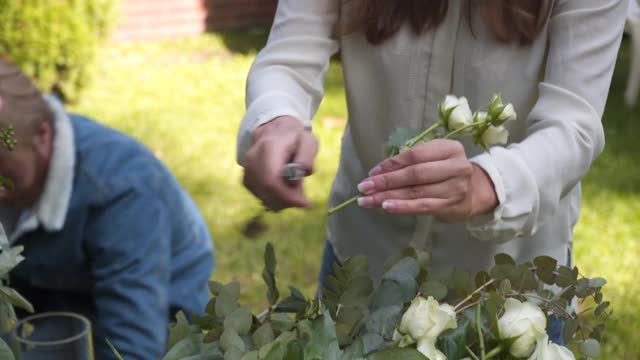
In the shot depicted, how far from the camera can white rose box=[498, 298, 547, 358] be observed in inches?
30.3

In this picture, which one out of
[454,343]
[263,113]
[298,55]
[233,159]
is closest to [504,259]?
[454,343]

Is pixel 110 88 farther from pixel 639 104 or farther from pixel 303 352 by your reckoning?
pixel 303 352

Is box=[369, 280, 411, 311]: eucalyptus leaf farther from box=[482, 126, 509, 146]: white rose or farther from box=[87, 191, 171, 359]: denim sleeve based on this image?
box=[87, 191, 171, 359]: denim sleeve

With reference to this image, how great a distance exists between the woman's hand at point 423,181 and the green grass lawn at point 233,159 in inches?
45.1

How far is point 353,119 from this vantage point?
4.34ft

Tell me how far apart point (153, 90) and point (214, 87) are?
33 cm

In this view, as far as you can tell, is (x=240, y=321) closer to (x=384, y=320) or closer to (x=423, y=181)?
(x=384, y=320)

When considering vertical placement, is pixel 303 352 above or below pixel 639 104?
above

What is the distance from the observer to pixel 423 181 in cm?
91

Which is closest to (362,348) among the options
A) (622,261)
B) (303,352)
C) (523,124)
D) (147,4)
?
(303,352)

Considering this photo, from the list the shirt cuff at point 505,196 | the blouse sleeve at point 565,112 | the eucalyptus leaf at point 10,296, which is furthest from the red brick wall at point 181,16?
the eucalyptus leaf at point 10,296

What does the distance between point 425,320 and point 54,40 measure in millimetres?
4241

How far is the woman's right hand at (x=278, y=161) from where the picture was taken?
96cm

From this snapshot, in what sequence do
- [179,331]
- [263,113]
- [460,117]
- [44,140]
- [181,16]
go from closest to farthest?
[179,331] < [460,117] < [263,113] < [44,140] < [181,16]
